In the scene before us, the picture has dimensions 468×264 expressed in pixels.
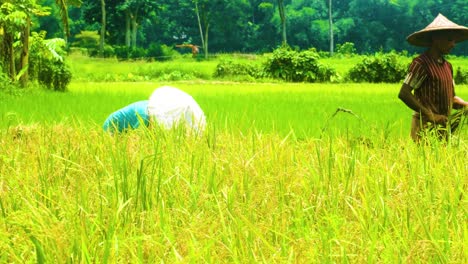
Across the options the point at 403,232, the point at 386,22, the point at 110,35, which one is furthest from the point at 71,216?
the point at 386,22

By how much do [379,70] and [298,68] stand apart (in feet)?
7.91

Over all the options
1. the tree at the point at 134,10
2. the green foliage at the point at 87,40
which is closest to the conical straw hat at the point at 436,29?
the tree at the point at 134,10

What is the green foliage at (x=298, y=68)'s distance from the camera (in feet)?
65.9

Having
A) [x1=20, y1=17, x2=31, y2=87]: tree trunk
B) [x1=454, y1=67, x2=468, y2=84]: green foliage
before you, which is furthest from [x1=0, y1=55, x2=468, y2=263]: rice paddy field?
[x1=454, y1=67, x2=468, y2=84]: green foliage

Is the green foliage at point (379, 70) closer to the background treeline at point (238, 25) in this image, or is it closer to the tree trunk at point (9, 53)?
the background treeline at point (238, 25)

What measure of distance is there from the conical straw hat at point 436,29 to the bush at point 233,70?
16531 millimetres

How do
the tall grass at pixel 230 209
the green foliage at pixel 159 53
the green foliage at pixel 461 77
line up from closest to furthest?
the tall grass at pixel 230 209 < the green foliage at pixel 461 77 < the green foliage at pixel 159 53

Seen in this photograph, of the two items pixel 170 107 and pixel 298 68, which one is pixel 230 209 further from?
pixel 298 68

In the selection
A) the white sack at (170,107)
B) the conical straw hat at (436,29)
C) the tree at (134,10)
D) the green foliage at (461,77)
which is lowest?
the green foliage at (461,77)

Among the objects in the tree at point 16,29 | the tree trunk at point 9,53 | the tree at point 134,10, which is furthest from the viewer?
the tree at point 134,10

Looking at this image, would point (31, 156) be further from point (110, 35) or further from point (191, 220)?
point (110, 35)

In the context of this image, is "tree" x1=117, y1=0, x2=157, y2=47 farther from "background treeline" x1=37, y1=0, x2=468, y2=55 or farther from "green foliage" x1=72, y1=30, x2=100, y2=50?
"background treeline" x1=37, y1=0, x2=468, y2=55

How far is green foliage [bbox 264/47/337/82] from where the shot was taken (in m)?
20.1

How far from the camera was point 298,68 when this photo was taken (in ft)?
67.0
